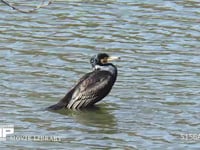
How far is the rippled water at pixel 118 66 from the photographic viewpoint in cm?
1234

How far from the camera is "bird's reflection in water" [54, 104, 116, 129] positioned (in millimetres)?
13070

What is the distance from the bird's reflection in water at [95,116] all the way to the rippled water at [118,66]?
15mm

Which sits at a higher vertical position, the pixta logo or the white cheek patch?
the white cheek patch

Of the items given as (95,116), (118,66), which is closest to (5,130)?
(95,116)

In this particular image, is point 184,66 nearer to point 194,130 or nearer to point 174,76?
point 174,76

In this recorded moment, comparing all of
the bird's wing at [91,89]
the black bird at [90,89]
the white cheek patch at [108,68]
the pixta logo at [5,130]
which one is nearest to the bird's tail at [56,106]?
the black bird at [90,89]

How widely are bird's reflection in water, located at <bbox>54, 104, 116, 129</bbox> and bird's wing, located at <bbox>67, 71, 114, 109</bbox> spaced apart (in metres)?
0.11

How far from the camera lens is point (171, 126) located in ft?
41.7

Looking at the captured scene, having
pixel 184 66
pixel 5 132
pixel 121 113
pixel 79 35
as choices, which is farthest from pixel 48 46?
pixel 5 132

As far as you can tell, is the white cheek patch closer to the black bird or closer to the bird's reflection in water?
the black bird

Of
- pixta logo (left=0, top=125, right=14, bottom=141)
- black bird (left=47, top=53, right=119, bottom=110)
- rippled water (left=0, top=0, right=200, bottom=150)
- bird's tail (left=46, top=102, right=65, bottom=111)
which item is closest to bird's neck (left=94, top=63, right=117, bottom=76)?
black bird (left=47, top=53, right=119, bottom=110)

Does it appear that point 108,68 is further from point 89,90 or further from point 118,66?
point 118,66

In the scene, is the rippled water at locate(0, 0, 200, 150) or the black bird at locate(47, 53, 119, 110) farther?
the black bird at locate(47, 53, 119, 110)

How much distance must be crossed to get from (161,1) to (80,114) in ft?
21.9
